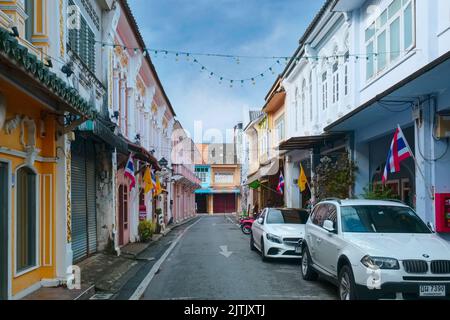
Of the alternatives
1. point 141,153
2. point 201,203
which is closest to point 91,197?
point 141,153

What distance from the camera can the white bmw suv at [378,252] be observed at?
7.27 m

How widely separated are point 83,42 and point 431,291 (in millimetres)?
10406

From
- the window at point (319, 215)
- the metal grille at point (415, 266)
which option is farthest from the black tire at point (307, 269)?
the metal grille at point (415, 266)

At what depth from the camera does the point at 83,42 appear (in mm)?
13617

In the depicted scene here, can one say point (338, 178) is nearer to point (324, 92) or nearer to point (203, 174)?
point (324, 92)

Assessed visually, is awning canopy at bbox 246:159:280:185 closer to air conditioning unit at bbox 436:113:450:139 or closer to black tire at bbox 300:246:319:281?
air conditioning unit at bbox 436:113:450:139

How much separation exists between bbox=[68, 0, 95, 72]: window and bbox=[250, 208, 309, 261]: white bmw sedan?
6601 millimetres

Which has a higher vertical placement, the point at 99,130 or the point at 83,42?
the point at 83,42

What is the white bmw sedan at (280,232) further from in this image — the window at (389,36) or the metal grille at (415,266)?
the metal grille at (415,266)

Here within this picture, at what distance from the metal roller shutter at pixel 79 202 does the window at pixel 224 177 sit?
57086 mm

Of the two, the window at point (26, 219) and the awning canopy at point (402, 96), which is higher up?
the awning canopy at point (402, 96)

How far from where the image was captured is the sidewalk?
891cm

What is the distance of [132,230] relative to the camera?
2020 cm

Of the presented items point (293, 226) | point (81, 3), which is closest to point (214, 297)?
point (293, 226)
